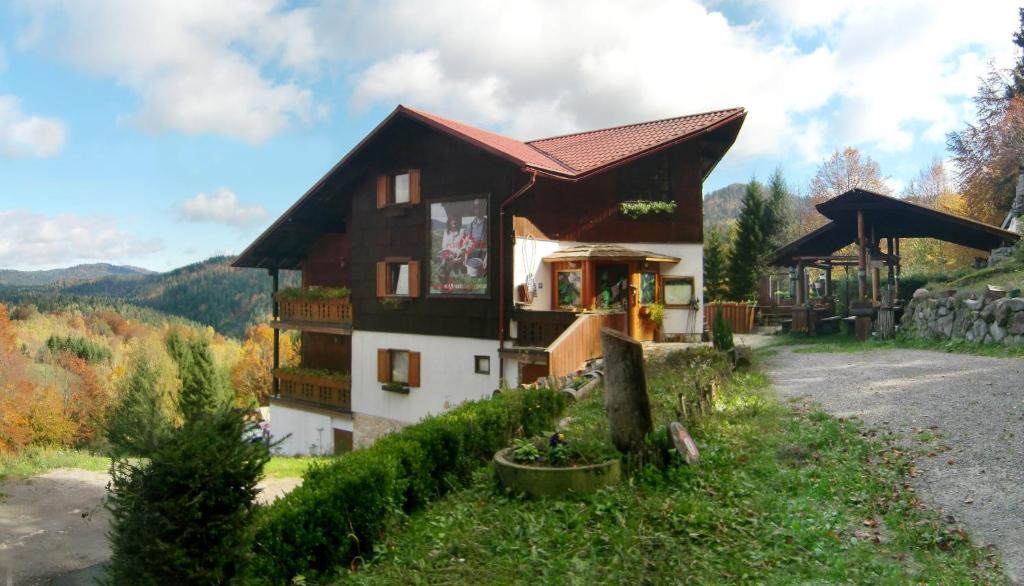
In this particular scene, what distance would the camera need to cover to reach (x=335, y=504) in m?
6.35

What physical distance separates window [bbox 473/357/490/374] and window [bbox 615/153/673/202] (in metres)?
6.09

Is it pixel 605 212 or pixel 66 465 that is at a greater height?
pixel 605 212

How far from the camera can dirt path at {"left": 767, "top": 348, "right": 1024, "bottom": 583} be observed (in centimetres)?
610

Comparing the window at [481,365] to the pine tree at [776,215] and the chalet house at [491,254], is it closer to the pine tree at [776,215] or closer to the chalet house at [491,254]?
the chalet house at [491,254]

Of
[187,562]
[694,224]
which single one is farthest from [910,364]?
[187,562]

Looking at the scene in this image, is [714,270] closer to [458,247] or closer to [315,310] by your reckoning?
[458,247]

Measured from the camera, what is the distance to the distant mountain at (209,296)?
323 ft

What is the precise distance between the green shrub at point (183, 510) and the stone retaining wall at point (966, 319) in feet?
55.9

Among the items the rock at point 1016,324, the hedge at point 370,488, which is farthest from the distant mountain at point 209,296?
the hedge at point 370,488

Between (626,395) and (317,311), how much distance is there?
17.2 m

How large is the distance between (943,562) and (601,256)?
40.5ft

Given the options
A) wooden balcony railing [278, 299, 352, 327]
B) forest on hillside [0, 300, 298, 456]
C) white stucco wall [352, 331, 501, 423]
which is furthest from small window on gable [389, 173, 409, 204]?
forest on hillside [0, 300, 298, 456]

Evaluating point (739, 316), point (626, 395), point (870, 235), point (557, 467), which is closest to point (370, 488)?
point (557, 467)

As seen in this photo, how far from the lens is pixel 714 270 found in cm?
3719
